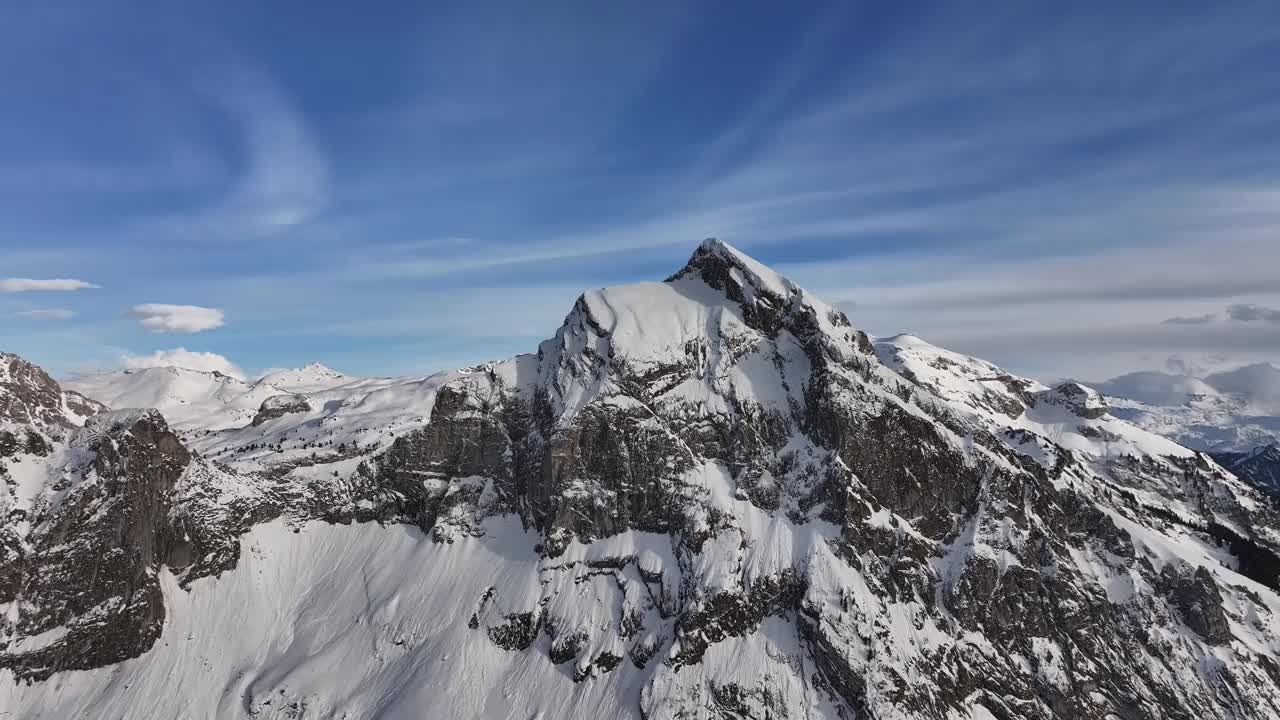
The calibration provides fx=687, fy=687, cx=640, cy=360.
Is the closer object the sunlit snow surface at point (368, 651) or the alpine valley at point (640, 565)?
the alpine valley at point (640, 565)

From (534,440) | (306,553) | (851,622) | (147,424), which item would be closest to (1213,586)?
(851,622)

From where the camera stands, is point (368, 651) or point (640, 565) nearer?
point (368, 651)

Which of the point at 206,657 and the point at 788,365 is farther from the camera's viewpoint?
the point at 788,365

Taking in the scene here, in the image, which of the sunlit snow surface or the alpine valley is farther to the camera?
the sunlit snow surface

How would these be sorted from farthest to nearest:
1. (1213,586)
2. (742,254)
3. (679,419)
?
1. (742,254)
2. (679,419)
3. (1213,586)

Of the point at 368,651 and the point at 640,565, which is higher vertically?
the point at 640,565

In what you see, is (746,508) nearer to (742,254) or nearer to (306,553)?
(742,254)

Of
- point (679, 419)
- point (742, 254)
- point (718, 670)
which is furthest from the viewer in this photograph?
point (742, 254)

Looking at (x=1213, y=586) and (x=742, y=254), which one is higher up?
(x=742, y=254)
